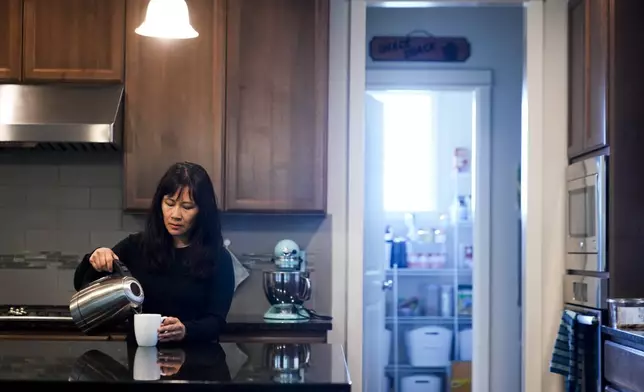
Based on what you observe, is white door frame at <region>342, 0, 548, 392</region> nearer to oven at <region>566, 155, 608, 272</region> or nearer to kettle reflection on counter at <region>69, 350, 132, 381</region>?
oven at <region>566, 155, 608, 272</region>

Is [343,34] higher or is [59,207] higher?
[343,34]

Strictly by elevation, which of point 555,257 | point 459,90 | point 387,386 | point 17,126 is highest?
point 459,90

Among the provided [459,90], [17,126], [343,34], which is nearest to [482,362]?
[459,90]

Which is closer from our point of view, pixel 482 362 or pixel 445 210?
pixel 482 362

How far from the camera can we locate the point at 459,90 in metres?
5.16

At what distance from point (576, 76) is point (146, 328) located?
2.54m

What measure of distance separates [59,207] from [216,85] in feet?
3.32

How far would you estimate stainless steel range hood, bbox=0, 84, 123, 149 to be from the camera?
150 inches

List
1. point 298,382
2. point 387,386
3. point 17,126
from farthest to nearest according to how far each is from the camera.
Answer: point 387,386, point 17,126, point 298,382

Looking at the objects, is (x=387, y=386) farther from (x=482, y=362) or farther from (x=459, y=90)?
(x=459, y=90)

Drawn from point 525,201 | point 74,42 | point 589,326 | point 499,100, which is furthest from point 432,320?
point 74,42

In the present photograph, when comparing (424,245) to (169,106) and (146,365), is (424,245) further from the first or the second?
(146,365)

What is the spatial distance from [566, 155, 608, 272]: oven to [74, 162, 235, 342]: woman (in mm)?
1653

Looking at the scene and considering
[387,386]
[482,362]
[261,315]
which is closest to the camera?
[261,315]
